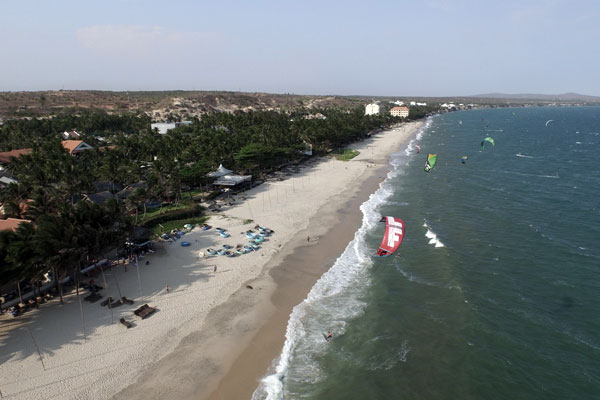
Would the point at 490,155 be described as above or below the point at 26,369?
above

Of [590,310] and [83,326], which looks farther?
[590,310]

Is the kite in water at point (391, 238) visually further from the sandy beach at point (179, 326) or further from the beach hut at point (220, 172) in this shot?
the beach hut at point (220, 172)

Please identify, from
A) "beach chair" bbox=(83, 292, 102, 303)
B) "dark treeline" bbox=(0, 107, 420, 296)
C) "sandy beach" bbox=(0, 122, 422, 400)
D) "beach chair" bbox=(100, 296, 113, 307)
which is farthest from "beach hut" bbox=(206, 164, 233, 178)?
"beach chair" bbox=(100, 296, 113, 307)

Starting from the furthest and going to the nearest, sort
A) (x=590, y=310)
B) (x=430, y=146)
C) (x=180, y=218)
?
(x=430, y=146), (x=180, y=218), (x=590, y=310)

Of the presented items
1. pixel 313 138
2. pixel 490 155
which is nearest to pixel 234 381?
pixel 313 138

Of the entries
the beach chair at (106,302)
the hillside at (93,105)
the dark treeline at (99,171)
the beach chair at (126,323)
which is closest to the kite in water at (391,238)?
the beach chair at (126,323)

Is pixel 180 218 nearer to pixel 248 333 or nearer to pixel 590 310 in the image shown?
pixel 248 333


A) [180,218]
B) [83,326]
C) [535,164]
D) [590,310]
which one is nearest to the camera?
[83,326]

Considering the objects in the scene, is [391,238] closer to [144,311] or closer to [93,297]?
[144,311]
